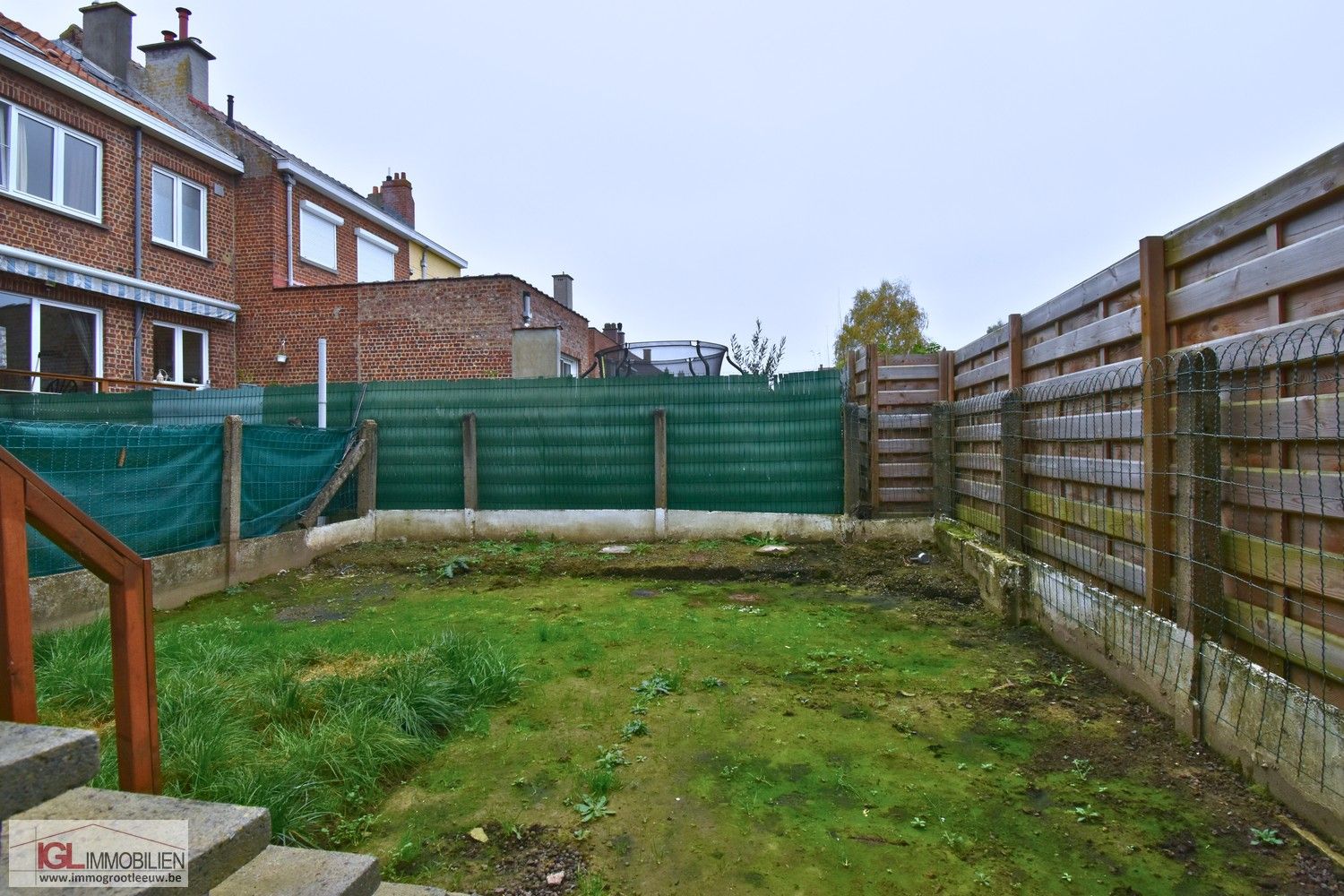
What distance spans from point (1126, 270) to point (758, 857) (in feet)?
11.4

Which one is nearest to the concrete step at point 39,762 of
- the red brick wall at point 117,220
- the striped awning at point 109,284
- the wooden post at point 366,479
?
the wooden post at point 366,479

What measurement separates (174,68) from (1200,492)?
20.4 meters

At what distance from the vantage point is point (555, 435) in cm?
955

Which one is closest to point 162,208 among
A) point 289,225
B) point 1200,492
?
point 289,225

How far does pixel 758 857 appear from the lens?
96.8 inches

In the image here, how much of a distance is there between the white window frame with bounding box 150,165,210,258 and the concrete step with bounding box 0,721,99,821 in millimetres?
14664

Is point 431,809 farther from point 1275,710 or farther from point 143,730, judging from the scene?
point 1275,710

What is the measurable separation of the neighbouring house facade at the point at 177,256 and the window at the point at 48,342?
0.08ft

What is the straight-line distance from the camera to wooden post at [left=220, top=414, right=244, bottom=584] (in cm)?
705

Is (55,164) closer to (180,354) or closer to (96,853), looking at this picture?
(180,354)

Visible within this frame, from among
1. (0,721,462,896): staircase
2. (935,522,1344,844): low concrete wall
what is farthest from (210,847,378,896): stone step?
(935,522,1344,844): low concrete wall

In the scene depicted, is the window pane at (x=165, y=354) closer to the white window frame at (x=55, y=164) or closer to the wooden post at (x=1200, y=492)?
the white window frame at (x=55, y=164)

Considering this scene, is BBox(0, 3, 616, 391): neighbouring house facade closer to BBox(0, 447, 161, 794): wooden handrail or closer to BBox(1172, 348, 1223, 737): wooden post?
BBox(0, 447, 161, 794): wooden handrail

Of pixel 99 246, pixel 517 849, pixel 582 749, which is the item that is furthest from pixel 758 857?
pixel 99 246
